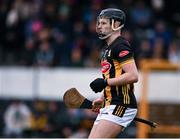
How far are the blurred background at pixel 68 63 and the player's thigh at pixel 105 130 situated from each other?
18.7ft

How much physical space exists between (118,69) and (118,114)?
17.5 inches

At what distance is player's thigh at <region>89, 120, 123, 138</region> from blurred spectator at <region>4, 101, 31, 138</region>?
775 centimetres

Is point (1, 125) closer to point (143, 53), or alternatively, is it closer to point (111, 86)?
point (143, 53)

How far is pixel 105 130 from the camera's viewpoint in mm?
7258

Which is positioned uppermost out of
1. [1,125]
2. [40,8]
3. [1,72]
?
[40,8]

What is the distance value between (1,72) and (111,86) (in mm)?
8771

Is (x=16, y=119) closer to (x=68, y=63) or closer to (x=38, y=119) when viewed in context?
(x=38, y=119)

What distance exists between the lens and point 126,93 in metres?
7.42

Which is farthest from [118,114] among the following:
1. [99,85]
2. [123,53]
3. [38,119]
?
[38,119]

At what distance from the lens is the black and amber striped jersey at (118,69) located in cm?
734

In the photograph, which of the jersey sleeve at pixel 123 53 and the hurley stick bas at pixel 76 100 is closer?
the jersey sleeve at pixel 123 53

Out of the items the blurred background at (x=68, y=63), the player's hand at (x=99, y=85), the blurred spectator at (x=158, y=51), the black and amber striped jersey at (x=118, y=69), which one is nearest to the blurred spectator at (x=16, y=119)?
the blurred background at (x=68, y=63)

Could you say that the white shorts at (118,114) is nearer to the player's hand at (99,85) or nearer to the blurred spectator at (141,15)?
the player's hand at (99,85)

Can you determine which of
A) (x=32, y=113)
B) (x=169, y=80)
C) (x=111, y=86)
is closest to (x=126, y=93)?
(x=111, y=86)
